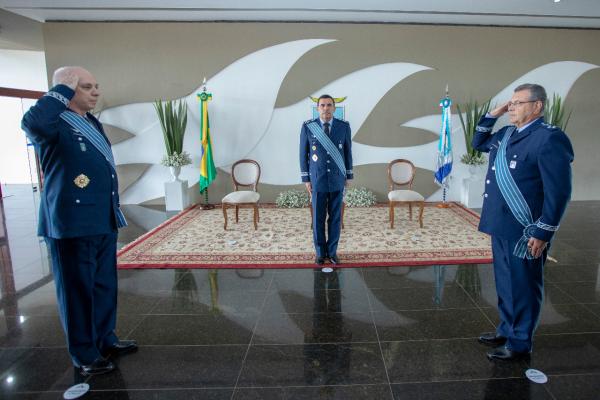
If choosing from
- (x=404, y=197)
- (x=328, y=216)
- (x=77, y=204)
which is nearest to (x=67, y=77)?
(x=77, y=204)

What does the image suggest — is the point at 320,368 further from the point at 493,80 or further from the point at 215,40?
the point at 493,80

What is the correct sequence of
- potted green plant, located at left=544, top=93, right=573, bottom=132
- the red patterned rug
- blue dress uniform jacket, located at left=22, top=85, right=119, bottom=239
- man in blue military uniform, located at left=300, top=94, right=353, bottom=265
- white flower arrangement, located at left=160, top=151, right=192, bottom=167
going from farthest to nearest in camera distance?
1. white flower arrangement, located at left=160, top=151, right=192, bottom=167
2. potted green plant, located at left=544, top=93, right=573, bottom=132
3. the red patterned rug
4. man in blue military uniform, located at left=300, top=94, right=353, bottom=265
5. blue dress uniform jacket, located at left=22, top=85, right=119, bottom=239

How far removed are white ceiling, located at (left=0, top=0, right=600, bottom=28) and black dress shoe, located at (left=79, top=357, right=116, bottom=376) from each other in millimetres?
4637

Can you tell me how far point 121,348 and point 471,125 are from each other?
569cm

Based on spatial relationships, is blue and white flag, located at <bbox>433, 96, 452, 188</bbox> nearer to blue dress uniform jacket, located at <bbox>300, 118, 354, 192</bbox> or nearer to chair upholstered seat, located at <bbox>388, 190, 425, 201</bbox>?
chair upholstered seat, located at <bbox>388, 190, 425, 201</bbox>

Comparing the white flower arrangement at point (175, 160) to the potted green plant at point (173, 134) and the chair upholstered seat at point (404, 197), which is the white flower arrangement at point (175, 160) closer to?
the potted green plant at point (173, 134)

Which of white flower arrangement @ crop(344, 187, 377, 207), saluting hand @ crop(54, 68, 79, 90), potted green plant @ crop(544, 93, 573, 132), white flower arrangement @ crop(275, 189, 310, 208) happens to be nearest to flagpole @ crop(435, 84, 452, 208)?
white flower arrangement @ crop(344, 187, 377, 207)

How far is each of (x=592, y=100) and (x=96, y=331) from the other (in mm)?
7762

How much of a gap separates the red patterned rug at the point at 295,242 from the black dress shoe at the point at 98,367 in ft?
5.16

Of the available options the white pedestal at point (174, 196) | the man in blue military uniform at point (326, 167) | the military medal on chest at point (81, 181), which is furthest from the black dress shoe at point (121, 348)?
the white pedestal at point (174, 196)

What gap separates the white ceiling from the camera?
513cm

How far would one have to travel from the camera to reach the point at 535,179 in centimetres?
185

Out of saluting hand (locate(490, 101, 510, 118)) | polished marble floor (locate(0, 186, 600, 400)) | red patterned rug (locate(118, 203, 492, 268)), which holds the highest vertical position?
saluting hand (locate(490, 101, 510, 118))

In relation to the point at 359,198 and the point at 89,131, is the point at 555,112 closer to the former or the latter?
the point at 359,198
